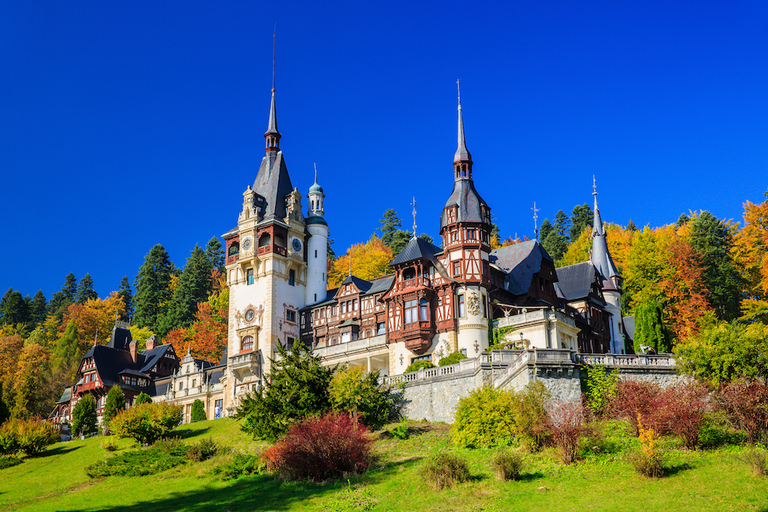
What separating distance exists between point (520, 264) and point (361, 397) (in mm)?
21194

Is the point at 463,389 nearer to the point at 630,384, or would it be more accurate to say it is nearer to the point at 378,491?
the point at 630,384

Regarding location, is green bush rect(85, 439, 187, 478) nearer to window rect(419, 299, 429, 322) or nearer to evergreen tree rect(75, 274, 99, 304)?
window rect(419, 299, 429, 322)

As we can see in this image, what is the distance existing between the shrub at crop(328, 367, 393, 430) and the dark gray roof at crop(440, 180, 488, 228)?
15671 mm

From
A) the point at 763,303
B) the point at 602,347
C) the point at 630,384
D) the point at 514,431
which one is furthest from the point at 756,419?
the point at 602,347

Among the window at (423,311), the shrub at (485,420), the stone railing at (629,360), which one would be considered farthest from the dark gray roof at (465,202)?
the shrub at (485,420)

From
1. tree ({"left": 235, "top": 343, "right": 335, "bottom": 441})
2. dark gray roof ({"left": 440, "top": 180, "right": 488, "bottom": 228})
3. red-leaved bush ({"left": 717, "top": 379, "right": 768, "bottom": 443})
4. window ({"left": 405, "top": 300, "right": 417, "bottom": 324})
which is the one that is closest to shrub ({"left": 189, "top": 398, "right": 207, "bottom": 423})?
window ({"left": 405, "top": 300, "right": 417, "bottom": 324})

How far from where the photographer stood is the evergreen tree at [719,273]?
59.7 metres

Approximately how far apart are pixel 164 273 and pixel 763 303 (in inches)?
3044

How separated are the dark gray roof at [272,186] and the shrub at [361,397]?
94.2 feet

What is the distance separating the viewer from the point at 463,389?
38531 millimetres

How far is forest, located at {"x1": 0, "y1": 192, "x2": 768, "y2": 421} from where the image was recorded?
47.8m

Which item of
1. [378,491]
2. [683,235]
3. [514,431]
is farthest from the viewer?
[683,235]

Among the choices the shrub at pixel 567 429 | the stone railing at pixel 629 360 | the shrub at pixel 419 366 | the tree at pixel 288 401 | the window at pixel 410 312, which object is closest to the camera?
the shrub at pixel 567 429

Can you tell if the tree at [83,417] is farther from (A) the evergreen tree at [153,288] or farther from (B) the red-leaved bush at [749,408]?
(B) the red-leaved bush at [749,408]
